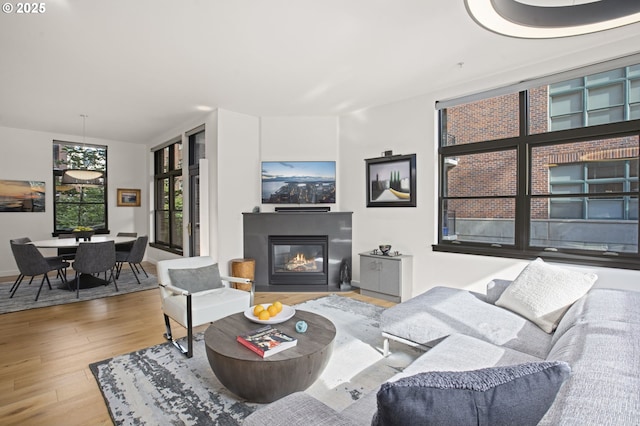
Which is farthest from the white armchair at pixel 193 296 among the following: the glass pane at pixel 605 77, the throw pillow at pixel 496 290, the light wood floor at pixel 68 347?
the glass pane at pixel 605 77

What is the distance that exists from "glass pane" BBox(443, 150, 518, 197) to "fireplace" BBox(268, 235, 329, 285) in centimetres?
211

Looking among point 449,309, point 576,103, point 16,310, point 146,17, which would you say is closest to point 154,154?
point 16,310

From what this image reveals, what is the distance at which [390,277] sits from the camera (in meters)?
4.38

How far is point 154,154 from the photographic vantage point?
7.48 metres

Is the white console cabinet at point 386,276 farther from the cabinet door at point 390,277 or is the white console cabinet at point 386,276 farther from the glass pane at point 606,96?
the glass pane at point 606,96

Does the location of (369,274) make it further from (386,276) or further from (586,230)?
(586,230)

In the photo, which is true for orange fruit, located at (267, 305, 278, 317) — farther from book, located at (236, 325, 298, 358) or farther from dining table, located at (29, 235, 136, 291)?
dining table, located at (29, 235, 136, 291)

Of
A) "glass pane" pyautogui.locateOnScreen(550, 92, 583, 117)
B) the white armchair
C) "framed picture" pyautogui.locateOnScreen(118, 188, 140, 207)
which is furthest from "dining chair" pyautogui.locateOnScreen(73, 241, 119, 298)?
"glass pane" pyautogui.locateOnScreen(550, 92, 583, 117)

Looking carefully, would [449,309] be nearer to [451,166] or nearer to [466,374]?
[466,374]

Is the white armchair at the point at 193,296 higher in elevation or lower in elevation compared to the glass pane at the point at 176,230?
lower

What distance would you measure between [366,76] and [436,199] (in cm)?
182

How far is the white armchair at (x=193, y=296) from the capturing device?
2836 millimetres

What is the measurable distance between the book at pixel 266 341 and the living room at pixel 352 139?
261cm

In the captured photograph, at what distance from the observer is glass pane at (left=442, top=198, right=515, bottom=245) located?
12.4ft
